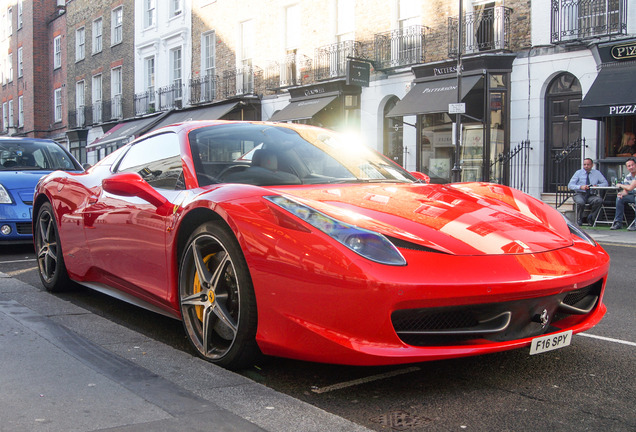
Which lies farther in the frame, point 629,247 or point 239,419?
point 629,247

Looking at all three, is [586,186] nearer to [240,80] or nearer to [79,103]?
[240,80]

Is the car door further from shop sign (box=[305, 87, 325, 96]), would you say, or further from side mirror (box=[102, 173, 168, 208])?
shop sign (box=[305, 87, 325, 96])

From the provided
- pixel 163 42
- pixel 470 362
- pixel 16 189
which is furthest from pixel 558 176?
pixel 163 42

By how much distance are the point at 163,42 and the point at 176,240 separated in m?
30.0

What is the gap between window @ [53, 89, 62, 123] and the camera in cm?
4356

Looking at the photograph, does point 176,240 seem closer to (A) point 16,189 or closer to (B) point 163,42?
(A) point 16,189

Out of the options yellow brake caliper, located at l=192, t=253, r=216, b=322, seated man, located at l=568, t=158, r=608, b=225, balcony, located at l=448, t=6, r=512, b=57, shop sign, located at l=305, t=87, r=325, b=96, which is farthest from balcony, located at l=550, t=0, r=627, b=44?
yellow brake caliper, located at l=192, t=253, r=216, b=322

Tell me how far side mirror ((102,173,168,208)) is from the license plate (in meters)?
2.22

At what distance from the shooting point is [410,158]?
2062 cm

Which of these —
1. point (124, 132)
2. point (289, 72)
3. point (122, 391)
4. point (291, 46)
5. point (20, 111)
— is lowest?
point (122, 391)

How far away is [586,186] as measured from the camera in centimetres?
1472

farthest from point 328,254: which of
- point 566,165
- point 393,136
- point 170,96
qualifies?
point 170,96

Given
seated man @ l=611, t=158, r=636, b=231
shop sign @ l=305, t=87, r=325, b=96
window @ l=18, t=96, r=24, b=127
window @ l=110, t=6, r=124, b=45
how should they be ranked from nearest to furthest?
seated man @ l=611, t=158, r=636, b=231, shop sign @ l=305, t=87, r=325, b=96, window @ l=110, t=6, r=124, b=45, window @ l=18, t=96, r=24, b=127

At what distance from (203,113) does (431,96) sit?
39.4ft
